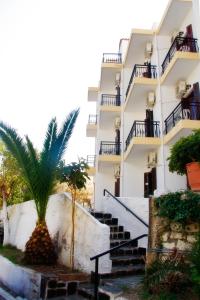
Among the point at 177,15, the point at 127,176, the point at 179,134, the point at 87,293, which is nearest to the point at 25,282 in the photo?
the point at 87,293

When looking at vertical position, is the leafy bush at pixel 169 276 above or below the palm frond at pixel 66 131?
below

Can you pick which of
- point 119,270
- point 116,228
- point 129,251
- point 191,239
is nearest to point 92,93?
point 116,228

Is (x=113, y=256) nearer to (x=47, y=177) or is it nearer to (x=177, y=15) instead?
(x=47, y=177)

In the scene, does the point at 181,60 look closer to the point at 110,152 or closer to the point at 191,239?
the point at 191,239

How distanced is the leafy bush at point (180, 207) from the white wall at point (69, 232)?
2277 mm

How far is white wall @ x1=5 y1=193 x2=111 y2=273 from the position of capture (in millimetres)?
8555

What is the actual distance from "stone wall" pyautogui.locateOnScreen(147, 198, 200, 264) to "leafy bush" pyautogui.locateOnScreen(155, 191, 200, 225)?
0.53 feet

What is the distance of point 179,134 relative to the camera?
1289cm

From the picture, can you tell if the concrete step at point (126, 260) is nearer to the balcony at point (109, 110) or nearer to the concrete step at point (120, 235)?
the concrete step at point (120, 235)

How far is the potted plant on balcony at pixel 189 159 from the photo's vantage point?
23.9 feet

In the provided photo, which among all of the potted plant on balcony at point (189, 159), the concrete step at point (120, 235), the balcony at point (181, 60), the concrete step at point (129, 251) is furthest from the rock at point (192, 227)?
the balcony at point (181, 60)

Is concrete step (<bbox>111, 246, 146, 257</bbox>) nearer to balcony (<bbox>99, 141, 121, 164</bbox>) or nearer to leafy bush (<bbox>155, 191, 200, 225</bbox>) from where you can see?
leafy bush (<bbox>155, 191, 200, 225</bbox>)

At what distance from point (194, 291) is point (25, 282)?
5.32 metres

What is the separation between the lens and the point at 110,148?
73.1 feet
